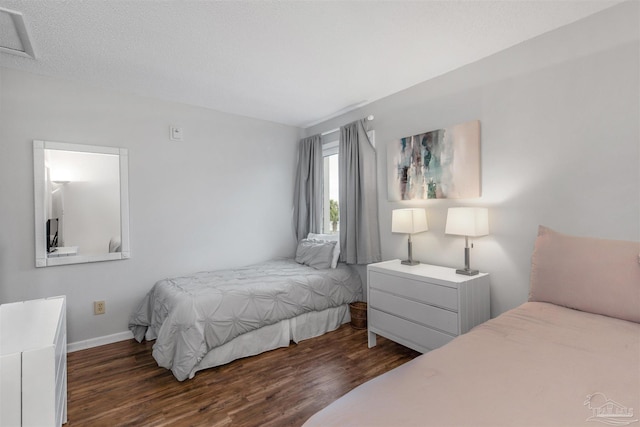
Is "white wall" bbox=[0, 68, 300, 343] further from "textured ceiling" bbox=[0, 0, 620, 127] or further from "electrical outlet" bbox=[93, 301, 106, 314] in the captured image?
"textured ceiling" bbox=[0, 0, 620, 127]

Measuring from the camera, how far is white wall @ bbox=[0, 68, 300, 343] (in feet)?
8.45

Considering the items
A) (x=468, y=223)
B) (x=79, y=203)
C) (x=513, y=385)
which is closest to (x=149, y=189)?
(x=79, y=203)

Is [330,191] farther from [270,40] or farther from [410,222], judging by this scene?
[270,40]

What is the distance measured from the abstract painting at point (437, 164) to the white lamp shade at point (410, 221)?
191 millimetres

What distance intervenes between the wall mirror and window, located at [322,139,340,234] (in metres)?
2.25

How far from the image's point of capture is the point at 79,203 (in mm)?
2830

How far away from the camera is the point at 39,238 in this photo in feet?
8.62

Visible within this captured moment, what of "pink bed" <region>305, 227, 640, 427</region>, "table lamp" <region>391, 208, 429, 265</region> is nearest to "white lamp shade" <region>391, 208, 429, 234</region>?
"table lamp" <region>391, 208, 429, 265</region>

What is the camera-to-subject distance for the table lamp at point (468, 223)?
229cm

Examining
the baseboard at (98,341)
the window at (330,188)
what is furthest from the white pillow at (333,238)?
the baseboard at (98,341)

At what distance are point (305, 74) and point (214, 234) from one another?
6.75 feet

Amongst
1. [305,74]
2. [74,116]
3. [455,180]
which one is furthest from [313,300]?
[74,116]

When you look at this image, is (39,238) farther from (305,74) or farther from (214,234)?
(305,74)

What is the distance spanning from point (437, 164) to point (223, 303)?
2178 mm
